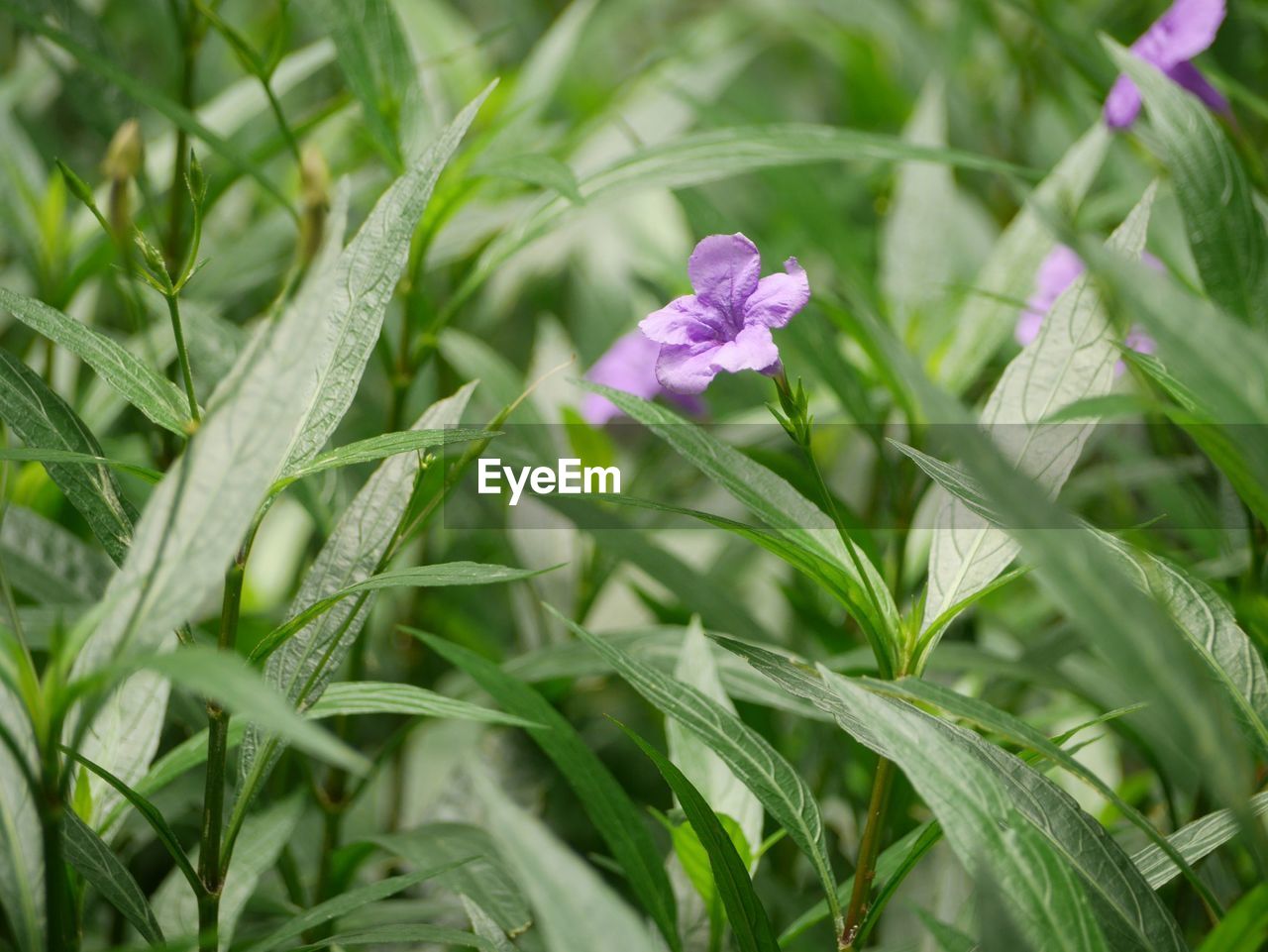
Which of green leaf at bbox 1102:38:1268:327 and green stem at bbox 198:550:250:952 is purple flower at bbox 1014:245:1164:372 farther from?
green stem at bbox 198:550:250:952

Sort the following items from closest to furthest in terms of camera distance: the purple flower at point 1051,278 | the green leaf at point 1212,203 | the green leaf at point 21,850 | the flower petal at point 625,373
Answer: the green leaf at point 21,850, the green leaf at point 1212,203, the purple flower at point 1051,278, the flower petal at point 625,373

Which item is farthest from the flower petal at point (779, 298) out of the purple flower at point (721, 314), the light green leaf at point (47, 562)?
the light green leaf at point (47, 562)

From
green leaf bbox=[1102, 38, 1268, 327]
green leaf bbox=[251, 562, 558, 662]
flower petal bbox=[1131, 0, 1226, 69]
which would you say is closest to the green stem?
green leaf bbox=[251, 562, 558, 662]

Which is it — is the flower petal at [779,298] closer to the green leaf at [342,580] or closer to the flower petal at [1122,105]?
the green leaf at [342,580]

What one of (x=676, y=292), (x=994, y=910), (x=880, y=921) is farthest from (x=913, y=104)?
(x=994, y=910)

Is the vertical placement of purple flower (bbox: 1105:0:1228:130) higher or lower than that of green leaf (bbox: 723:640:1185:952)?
higher

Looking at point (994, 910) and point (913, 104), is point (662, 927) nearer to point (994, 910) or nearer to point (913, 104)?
point (994, 910)
